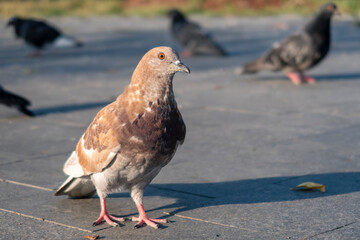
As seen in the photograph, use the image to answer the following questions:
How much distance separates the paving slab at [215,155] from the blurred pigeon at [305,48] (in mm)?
403

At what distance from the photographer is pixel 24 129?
297 inches

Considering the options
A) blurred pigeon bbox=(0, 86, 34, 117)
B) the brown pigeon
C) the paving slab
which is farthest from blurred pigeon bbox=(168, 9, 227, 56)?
the brown pigeon

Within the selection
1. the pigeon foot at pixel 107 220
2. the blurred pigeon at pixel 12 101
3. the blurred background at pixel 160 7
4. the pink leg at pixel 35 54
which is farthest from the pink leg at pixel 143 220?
the blurred background at pixel 160 7

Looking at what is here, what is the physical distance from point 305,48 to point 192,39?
4585mm

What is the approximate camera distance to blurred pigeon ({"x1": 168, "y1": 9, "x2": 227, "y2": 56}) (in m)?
14.4

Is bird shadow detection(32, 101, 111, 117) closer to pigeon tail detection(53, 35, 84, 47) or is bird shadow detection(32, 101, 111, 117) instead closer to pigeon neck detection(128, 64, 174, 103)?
pigeon neck detection(128, 64, 174, 103)

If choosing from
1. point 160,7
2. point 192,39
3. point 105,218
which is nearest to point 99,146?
point 105,218

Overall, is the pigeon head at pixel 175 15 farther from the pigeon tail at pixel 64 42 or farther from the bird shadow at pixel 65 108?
the bird shadow at pixel 65 108

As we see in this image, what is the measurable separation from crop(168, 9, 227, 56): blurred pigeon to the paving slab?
3.21 ft

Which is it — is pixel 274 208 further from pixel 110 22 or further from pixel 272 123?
pixel 110 22

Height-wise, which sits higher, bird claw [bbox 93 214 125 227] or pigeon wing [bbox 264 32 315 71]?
pigeon wing [bbox 264 32 315 71]

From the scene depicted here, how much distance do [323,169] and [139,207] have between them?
6.89ft

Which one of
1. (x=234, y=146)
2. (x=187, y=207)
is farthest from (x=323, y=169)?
(x=187, y=207)

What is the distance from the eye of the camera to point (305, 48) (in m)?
10.5
